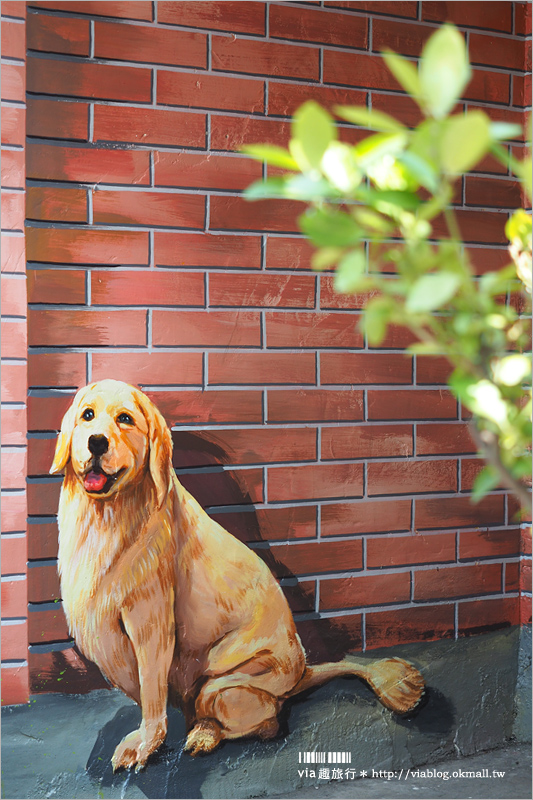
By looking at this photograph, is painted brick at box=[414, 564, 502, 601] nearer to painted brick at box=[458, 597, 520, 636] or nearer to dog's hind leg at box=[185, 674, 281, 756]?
painted brick at box=[458, 597, 520, 636]

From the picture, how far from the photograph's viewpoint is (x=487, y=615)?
1929 mm

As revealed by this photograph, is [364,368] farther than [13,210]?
Yes

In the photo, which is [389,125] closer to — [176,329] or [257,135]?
[176,329]

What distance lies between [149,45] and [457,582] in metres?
1.88

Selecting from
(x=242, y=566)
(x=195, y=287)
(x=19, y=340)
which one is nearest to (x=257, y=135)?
(x=195, y=287)

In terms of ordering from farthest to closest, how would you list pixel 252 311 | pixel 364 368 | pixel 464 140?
1. pixel 364 368
2. pixel 252 311
3. pixel 464 140

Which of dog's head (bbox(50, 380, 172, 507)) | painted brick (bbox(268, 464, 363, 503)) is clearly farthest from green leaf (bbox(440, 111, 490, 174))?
painted brick (bbox(268, 464, 363, 503))

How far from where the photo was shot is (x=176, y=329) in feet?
5.33

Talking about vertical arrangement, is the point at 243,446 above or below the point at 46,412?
below

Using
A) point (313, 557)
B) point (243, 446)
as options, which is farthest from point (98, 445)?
point (313, 557)

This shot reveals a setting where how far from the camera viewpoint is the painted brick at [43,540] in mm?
1538

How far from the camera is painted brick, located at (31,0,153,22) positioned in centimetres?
148

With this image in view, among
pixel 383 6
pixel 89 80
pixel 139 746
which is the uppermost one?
pixel 383 6

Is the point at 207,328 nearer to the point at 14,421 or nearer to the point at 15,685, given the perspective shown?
the point at 14,421
